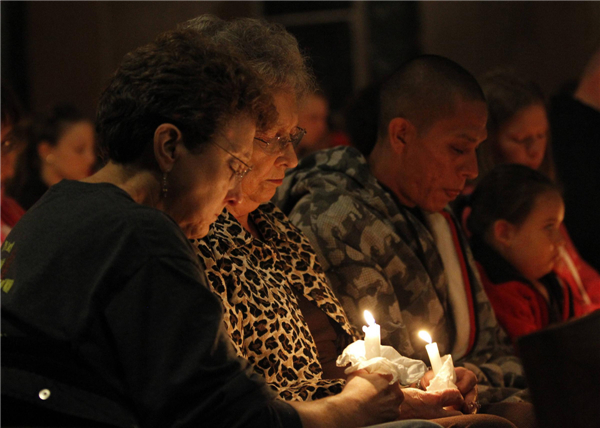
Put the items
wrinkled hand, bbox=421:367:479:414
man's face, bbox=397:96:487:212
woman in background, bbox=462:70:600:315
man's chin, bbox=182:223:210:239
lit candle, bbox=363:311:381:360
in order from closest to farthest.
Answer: man's chin, bbox=182:223:210:239 → lit candle, bbox=363:311:381:360 → wrinkled hand, bbox=421:367:479:414 → man's face, bbox=397:96:487:212 → woman in background, bbox=462:70:600:315

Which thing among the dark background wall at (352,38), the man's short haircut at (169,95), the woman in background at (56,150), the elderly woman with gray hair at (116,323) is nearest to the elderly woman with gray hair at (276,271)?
the man's short haircut at (169,95)

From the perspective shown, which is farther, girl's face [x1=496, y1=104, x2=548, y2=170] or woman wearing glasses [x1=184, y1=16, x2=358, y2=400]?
girl's face [x1=496, y1=104, x2=548, y2=170]

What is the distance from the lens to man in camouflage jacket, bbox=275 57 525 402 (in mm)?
2488

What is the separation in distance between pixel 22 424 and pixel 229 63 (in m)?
0.80

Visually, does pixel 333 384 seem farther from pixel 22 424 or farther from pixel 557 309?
pixel 557 309

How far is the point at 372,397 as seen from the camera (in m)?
1.66

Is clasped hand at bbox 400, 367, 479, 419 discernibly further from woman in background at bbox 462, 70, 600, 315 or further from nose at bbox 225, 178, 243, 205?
woman in background at bbox 462, 70, 600, 315

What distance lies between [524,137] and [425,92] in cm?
99

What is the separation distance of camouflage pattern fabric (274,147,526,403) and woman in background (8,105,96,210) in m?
1.91

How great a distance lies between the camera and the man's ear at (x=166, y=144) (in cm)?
148

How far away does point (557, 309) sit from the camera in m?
3.13

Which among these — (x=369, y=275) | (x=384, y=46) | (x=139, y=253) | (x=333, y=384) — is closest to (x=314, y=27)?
(x=384, y=46)

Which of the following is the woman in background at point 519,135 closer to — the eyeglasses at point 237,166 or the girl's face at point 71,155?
the eyeglasses at point 237,166

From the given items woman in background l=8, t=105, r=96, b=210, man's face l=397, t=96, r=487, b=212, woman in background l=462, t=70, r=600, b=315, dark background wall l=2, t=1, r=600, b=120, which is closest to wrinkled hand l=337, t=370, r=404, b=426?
man's face l=397, t=96, r=487, b=212
